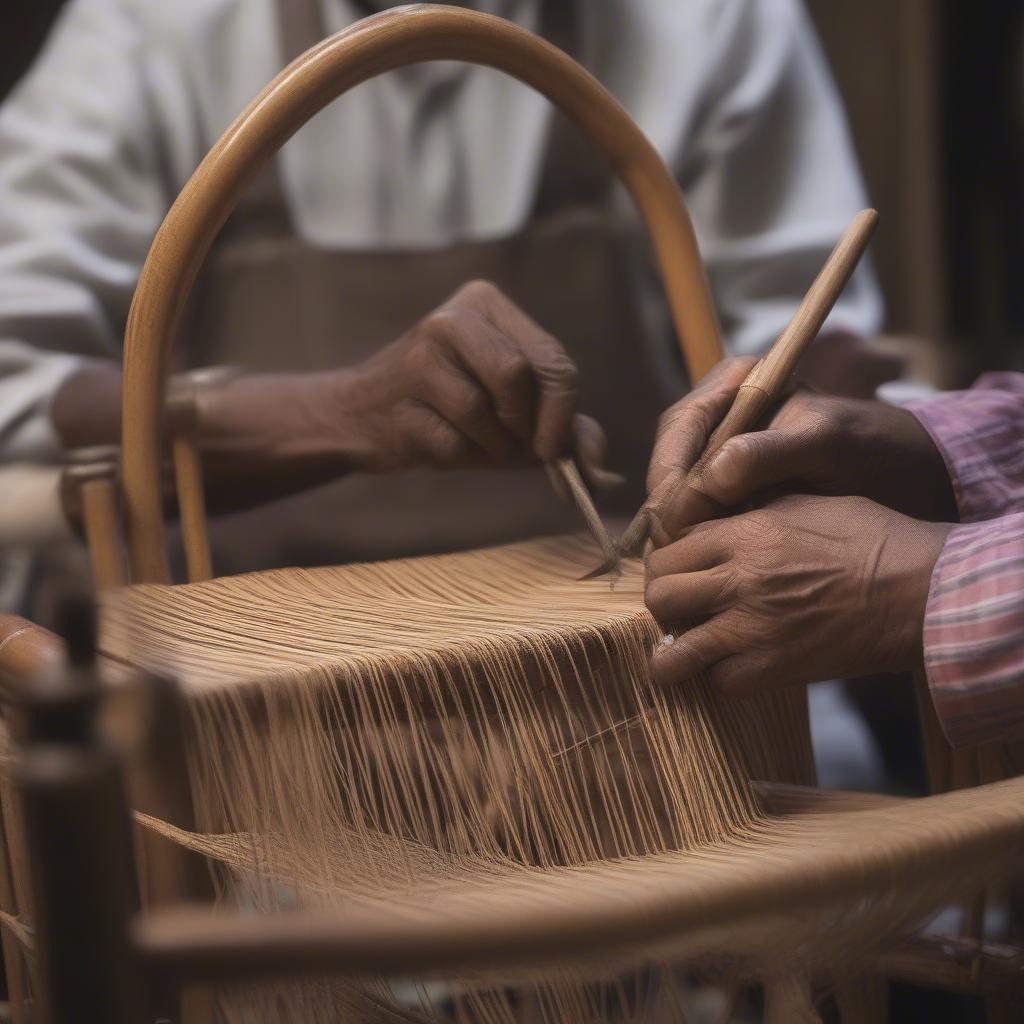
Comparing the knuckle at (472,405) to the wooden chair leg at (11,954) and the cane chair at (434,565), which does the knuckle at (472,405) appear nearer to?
the cane chair at (434,565)

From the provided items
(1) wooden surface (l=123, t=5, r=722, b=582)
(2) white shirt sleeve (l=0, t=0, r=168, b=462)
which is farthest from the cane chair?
(2) white shirt sleeve (l=0, t=0, r=168, b=462)

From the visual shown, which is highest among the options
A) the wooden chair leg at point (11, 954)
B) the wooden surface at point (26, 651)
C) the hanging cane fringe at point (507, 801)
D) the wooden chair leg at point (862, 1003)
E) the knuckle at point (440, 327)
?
the knuckle at point (440, 327)

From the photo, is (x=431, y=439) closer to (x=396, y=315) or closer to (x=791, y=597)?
(x=791, y=597)

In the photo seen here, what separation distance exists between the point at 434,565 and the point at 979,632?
11.0 inches

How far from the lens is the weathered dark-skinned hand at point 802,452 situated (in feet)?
1.71

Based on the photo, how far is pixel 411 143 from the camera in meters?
1.17

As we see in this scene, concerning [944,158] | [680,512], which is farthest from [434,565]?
[944,158]

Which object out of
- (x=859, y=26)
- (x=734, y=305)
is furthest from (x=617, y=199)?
(x=859, y=26)

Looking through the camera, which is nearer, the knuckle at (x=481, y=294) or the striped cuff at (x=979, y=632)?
the striped cuff at (x=979, y=632)

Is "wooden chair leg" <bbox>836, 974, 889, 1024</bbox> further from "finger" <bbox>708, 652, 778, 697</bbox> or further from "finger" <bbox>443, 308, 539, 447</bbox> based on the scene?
"finger" <bbox>443, 308, 539, 447</bbox>

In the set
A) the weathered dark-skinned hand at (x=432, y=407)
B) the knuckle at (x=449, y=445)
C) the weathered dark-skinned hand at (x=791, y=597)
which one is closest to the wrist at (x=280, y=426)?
the weathered dark-skinned hand at (x=432, y=407)

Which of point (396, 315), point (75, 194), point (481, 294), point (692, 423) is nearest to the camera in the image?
point (692, 423)

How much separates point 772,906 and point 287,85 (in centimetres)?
41

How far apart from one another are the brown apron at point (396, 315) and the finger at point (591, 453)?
50cm
